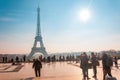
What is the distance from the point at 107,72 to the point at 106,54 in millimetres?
971

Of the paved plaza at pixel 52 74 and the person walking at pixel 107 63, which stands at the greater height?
the person walking at pixel 107 63

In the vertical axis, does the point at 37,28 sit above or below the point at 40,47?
above

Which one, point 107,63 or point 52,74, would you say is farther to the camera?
point 52,74

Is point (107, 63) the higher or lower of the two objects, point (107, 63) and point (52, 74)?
the higher

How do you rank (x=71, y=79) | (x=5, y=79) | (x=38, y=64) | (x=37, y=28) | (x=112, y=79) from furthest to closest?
(x=37, y=28)
(x=38, y=64)
(x=5, y=79)
(x=71, y=79)
(x=112, y=79)

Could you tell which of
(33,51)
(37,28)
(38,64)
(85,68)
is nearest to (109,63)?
(85,68)

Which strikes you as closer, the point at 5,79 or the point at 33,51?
the point at 5,79

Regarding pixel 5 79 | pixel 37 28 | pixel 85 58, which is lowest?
pixel 5 79

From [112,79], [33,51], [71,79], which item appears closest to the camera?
[112,79]

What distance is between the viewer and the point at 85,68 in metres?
14.4

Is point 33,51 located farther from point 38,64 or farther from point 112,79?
point 112,79

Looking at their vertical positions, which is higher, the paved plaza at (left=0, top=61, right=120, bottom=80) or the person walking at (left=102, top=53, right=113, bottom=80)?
the person walking at (left=102, top=53, right=113, bottom=80)

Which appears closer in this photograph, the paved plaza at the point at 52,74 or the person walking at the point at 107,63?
the person walking at the point at 107,63

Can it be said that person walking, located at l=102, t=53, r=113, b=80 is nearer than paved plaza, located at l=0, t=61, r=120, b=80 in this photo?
Yes
